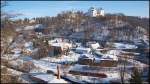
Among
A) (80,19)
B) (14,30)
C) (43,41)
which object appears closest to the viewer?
(14,30)

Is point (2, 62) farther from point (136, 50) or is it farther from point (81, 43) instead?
point (81, 43)

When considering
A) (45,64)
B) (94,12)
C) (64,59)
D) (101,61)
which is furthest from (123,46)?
(94,12)

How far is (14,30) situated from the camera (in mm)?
3268

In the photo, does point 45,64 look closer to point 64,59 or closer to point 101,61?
point 64,59

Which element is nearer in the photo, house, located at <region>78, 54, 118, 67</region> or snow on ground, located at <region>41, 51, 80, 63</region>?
house, located at <region>78, 54, 118, 67</region>

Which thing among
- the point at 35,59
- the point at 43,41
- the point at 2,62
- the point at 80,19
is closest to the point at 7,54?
the point at 2,62

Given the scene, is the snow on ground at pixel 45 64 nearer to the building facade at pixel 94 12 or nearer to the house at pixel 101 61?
the house at pixel 101 61

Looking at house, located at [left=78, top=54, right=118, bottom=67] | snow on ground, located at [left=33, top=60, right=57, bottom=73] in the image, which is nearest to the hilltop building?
house, located at [left=78, top=54, right=118, bottom=67]

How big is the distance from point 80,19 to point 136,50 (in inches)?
684

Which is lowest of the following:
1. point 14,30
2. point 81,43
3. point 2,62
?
point 81,43

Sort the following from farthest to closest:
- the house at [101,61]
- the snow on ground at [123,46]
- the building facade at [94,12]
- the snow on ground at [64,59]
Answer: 1. the building facade at [94,12]
2. the snow on ground at [123,46]
3. the snow on ground at [64,59]
4. the house at [101,61]

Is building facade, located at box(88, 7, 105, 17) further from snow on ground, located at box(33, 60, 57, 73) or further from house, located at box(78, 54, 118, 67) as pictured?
snow on ground, located at box(33, 60, 57, 73)

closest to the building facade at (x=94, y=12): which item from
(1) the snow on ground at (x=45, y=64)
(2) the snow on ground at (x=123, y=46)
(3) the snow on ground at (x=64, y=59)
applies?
(2) the snow on ground at (x=123, y=46)

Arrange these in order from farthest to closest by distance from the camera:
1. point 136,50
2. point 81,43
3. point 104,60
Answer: point 81,43, point 136,50, point 104,60
